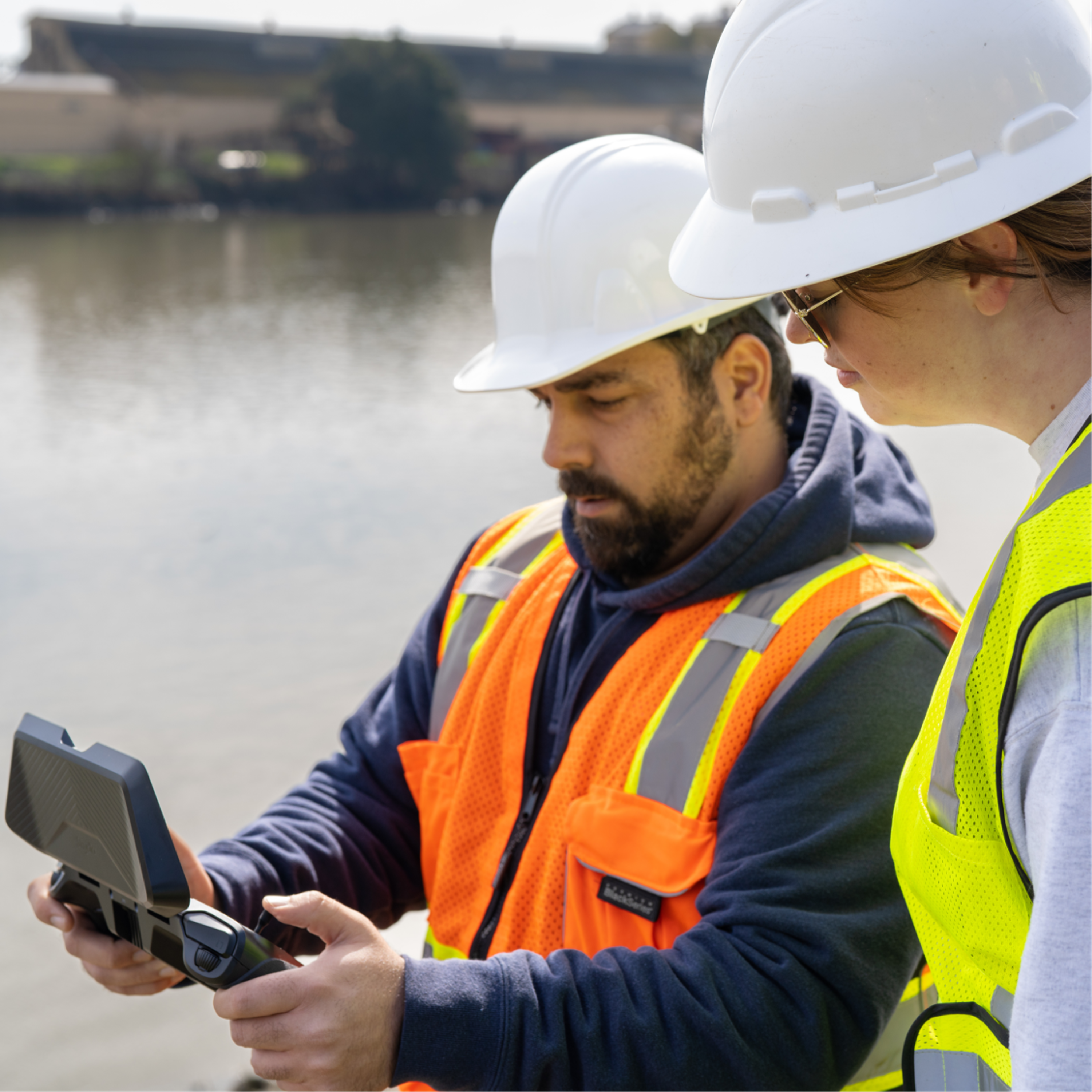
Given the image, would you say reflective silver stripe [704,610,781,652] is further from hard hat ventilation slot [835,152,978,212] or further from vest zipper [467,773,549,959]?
hard hat ventilation slot [835,152,978,212]

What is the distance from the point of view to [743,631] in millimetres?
1653

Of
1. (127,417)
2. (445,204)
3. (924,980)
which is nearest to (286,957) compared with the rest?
(924,980)

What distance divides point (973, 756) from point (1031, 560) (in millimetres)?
168

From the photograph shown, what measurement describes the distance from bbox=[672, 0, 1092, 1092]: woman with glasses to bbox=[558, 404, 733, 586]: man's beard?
0.67 m

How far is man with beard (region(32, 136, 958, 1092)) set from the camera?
56.1 inches

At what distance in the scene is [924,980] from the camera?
5.44ft

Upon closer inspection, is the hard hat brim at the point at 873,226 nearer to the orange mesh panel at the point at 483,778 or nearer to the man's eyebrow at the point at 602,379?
the man's eyebrow at the point at 602,379

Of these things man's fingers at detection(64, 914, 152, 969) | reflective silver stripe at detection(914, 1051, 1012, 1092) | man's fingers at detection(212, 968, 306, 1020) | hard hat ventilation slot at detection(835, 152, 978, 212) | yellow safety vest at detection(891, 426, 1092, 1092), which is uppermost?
hard hat ventilation slot at detection(835, 152, 978, 212)

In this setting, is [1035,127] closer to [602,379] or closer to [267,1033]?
[602,379]

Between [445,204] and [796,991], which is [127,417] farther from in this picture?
[445,204]

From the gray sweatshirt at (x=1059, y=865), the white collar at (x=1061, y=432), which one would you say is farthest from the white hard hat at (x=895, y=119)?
the gray sweatshirt at (x=1059, y=865)

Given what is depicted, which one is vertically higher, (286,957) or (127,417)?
(127,417)

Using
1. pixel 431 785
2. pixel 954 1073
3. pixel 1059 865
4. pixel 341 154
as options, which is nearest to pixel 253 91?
pixel 341 154

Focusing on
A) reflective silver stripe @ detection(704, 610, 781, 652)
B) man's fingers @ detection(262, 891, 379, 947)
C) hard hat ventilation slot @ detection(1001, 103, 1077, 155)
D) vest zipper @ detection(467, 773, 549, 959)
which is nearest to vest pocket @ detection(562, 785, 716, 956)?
vest zipper @ detection(467, 773, 549, 959)
